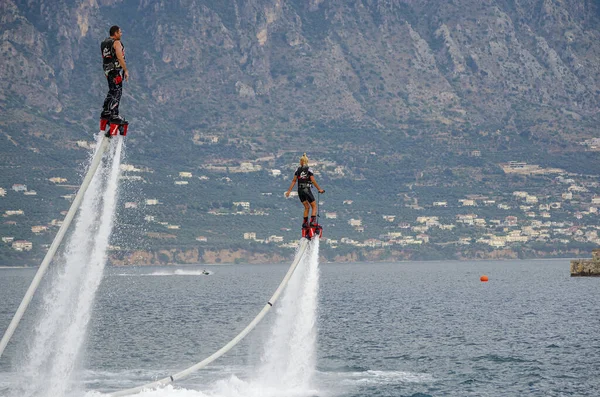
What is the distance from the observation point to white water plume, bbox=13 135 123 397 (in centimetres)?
3344

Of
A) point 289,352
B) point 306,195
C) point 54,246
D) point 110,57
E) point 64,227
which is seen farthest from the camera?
point 289,352

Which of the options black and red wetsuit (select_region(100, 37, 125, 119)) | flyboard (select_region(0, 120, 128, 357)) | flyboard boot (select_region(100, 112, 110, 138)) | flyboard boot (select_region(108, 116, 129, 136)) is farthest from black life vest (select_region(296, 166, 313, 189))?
flyboard boot (select_region(100, 112, 110, 138))

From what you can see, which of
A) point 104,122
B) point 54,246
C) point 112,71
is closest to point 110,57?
point 112,71

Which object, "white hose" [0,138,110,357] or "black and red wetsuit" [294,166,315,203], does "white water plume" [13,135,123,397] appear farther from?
"black and red wetsuit" [294,166,315,203]

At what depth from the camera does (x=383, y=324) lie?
120 metres

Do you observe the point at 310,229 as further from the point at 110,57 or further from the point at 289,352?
the point at 289,352

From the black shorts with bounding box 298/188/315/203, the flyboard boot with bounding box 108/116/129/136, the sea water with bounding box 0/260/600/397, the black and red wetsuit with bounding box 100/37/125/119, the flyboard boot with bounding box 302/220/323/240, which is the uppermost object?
the black and red wetsuit with bounding box 100/37/125/119

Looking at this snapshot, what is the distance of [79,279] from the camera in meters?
35.1

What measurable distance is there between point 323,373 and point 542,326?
51935 millimetres

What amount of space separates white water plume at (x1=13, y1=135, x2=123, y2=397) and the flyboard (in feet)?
2.47

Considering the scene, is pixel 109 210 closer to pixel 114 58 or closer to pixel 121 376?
pixel 114 58

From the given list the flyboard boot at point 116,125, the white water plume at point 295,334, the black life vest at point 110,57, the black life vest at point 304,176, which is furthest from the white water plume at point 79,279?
the white water plume at point 295,334

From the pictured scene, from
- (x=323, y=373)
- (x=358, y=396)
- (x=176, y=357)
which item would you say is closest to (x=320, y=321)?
(x=176, y=357)

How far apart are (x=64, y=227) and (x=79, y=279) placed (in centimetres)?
680
